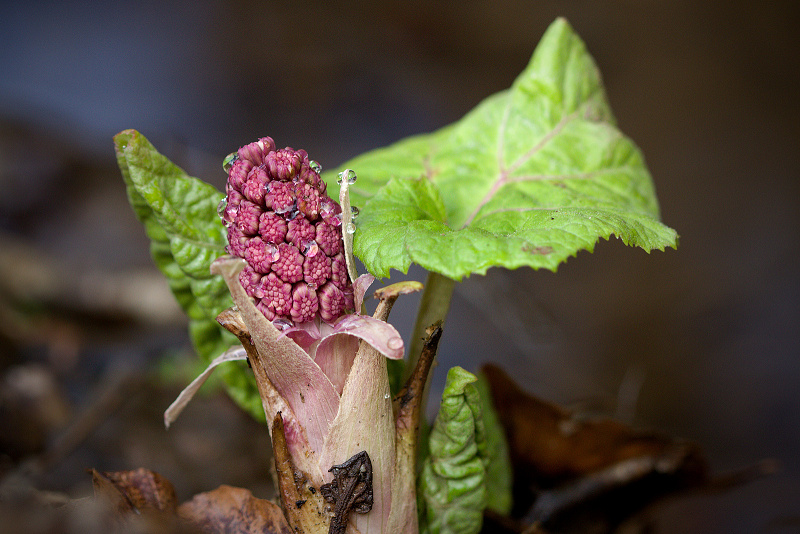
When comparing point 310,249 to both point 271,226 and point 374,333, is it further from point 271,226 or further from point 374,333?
point 374,333

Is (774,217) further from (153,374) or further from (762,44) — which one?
(153,374)

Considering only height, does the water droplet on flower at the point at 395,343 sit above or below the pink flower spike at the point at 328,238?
below

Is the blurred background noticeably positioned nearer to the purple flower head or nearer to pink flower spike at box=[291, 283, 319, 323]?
pink flower spike at box=[291, 283, 319, 323]

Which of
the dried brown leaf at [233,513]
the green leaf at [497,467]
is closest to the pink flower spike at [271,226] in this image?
the dried brown leaf at [233,513]

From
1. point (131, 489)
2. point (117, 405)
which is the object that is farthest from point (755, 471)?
point (117, 405)

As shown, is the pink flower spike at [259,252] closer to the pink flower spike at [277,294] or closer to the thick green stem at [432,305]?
the pink flower spike at [277,294]

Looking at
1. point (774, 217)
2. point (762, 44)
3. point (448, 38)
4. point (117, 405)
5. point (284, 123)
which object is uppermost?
point (448, 38)
